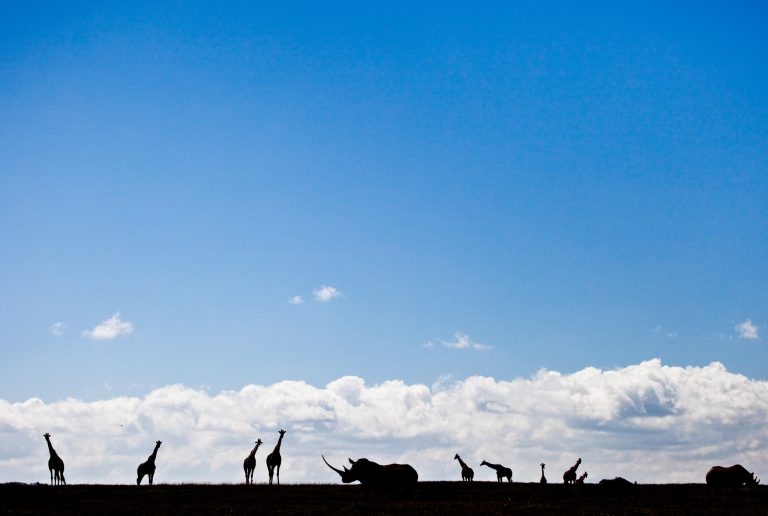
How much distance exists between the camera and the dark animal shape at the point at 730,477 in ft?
161

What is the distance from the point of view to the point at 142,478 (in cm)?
5319

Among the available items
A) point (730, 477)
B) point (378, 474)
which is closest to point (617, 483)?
point (730, 477)

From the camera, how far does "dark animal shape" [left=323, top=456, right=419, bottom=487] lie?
1877 inches

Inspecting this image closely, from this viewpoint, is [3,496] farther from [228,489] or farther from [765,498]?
[765,498]

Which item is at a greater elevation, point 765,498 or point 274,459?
point 274,459

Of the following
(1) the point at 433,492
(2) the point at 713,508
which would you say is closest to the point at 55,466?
(1) the point at 433,492

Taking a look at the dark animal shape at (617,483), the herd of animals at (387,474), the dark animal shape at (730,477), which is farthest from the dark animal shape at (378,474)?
the dark animal shape at (730,477)

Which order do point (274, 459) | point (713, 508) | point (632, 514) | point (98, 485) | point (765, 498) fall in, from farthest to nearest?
point (274, 459), point (98, 485), point (765, 498), point (713, 508), point (632, 514)

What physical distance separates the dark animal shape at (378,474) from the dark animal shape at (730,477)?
18453 mm

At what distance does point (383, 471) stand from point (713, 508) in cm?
1869

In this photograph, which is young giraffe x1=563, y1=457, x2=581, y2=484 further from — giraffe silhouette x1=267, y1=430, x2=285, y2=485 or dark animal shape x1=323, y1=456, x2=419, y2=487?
giraffe silhouette x1=267, y1=430, x2=285, y2=485

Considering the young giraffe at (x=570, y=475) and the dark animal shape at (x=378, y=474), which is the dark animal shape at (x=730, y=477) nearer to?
the young giraffe at (x=570, y=475)

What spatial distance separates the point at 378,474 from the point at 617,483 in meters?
14.2

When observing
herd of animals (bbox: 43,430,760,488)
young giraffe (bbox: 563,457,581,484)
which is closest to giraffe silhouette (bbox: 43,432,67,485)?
herd of animals (bbox: 43,430,760,488)
